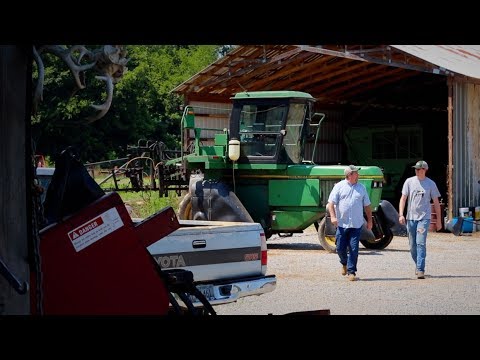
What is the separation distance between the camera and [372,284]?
→ 523 inches

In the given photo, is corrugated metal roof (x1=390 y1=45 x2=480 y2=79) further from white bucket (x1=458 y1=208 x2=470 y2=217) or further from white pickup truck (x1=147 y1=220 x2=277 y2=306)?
white pickup truck (x1=147 y1=220 x2=277 y2=306)

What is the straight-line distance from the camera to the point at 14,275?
398cm

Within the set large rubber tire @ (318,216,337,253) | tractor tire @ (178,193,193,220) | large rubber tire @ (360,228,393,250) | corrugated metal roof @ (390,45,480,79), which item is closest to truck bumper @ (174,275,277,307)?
large rubber tire @ (318,216,337,253)

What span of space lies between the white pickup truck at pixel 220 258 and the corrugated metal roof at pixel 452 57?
13343 mm

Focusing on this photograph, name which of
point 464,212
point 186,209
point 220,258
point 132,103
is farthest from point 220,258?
point 132,103

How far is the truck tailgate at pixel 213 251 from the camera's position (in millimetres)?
8125

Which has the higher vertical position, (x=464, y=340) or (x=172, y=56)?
(x=172, y=56)

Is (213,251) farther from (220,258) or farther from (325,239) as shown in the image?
(325,239)

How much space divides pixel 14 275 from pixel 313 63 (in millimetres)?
22129

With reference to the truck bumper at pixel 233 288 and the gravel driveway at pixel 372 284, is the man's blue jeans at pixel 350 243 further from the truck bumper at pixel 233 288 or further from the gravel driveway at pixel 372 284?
the truck bumper at pixel 233 288

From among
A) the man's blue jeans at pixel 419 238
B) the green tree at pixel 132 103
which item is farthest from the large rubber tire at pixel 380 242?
the green tree at pixel 132 103
